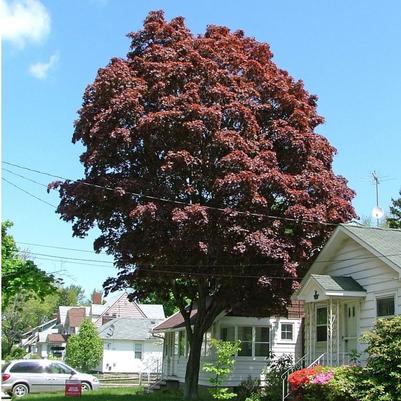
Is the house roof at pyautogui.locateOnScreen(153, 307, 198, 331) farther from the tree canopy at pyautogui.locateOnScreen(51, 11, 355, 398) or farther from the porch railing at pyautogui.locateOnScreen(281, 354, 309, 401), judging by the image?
the porch railing at pyautogui.locateOnScreen(281, 354, 309, 401)

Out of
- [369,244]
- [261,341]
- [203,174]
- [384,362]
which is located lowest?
[384,362]

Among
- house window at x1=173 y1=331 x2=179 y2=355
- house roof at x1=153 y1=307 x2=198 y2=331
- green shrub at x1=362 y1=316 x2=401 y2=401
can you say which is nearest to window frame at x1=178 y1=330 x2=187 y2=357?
house roof at x1=153 y1=307 x2=198 y2=331

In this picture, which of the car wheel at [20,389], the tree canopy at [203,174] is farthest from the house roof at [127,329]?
the tree canopy at [203,174]

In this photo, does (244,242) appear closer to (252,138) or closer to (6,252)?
(252,138)

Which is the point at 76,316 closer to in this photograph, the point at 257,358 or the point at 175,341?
the point at 175,341

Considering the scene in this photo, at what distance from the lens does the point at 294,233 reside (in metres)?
23.8

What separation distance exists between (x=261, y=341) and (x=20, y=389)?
38.7ft

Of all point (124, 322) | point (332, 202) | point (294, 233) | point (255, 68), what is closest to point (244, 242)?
point (294, 233)

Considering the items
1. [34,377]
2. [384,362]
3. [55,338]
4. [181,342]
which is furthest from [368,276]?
[55,338]

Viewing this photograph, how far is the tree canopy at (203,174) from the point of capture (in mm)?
22250

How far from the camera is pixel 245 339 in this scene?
30.6 m

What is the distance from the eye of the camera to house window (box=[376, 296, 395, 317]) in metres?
19.0

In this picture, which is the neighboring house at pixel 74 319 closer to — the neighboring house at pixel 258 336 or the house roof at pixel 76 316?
the house roof at pixel 76 316

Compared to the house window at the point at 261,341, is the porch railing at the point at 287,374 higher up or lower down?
lower down
